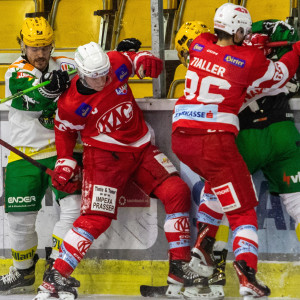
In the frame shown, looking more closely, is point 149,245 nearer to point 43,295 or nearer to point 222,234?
point 222,234

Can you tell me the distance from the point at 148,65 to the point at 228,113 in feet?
1.82

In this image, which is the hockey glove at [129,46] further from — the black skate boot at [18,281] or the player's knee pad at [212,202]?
the black skate boot at [18,281]

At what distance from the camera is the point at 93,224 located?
4473 millimetres

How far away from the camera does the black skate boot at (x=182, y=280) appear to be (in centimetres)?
451

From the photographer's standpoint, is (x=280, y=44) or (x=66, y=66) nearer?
(x=280, y=44)

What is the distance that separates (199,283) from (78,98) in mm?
1206

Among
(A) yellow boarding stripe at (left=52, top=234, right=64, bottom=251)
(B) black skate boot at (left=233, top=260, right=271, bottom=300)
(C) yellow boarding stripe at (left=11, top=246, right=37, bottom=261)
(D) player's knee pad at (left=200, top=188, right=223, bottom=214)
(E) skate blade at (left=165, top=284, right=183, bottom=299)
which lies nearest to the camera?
(B) black skate boot at (left=233, top=260, right=271, bottom=300)

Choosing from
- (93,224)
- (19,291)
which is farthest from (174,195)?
(19,291)

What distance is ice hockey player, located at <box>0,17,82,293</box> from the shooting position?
15.4 ft

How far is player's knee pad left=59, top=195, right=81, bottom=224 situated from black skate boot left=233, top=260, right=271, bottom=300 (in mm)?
1061

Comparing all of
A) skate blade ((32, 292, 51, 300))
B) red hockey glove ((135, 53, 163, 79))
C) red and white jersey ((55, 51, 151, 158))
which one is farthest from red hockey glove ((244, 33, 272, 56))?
skate blade ((32, 292, 51, 300))

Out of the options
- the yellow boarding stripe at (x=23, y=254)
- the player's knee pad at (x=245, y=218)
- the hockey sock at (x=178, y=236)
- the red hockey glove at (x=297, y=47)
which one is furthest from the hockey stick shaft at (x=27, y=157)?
the red hockey glove at (x=297, y=47)

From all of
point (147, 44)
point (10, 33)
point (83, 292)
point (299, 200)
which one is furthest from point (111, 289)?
point (10, 33)

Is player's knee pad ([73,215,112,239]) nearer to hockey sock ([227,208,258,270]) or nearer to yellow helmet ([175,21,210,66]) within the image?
hockey sock ([227,208,258,270])
